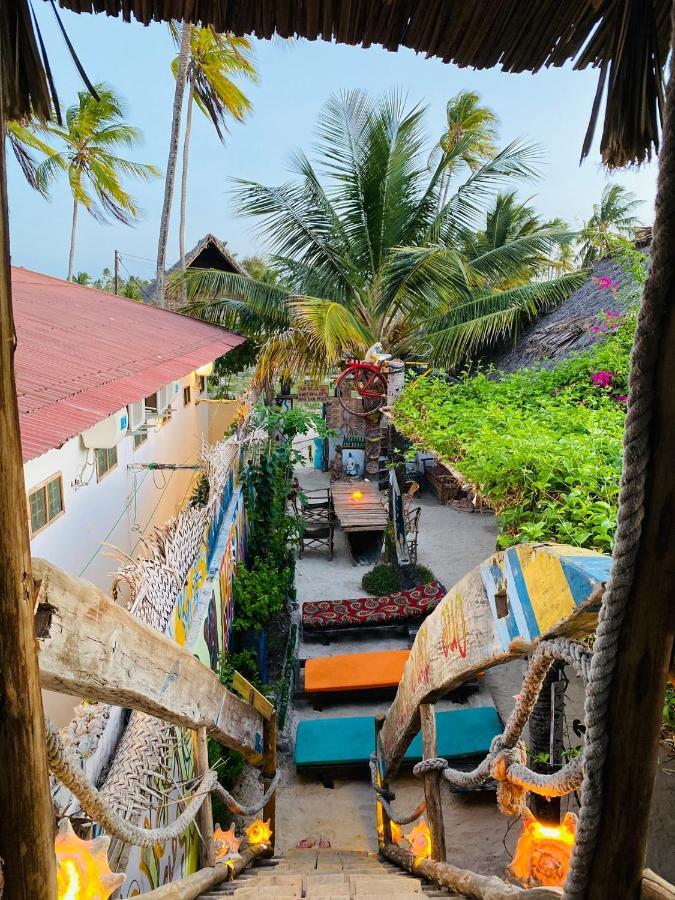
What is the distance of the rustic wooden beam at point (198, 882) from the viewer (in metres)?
1.77

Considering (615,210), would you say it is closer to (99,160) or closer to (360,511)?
(99,160)

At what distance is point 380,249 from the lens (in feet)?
34.4

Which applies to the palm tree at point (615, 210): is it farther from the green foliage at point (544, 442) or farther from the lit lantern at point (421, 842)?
the lit lantern at point (421, 842)

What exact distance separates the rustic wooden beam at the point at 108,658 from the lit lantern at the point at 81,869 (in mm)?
325

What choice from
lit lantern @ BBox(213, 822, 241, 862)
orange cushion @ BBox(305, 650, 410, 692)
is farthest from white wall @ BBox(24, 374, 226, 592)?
orange cushion @ BBox(305, 650, 410, 692)

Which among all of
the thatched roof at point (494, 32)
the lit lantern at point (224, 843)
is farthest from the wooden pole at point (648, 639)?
the lit lantern at point (224, 843)

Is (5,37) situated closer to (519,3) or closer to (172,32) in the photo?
(519,3)

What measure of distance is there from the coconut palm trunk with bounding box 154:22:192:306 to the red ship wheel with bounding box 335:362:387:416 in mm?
6759

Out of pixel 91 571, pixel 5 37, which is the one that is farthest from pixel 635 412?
pixel 91 571

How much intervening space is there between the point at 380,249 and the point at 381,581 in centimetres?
605

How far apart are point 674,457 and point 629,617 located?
0.23 metres

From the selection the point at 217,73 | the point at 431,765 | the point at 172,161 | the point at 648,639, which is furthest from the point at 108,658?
the point at 217,73

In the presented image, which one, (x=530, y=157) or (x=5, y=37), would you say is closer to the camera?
(x=5, y=37)

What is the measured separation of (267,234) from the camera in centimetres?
1045
